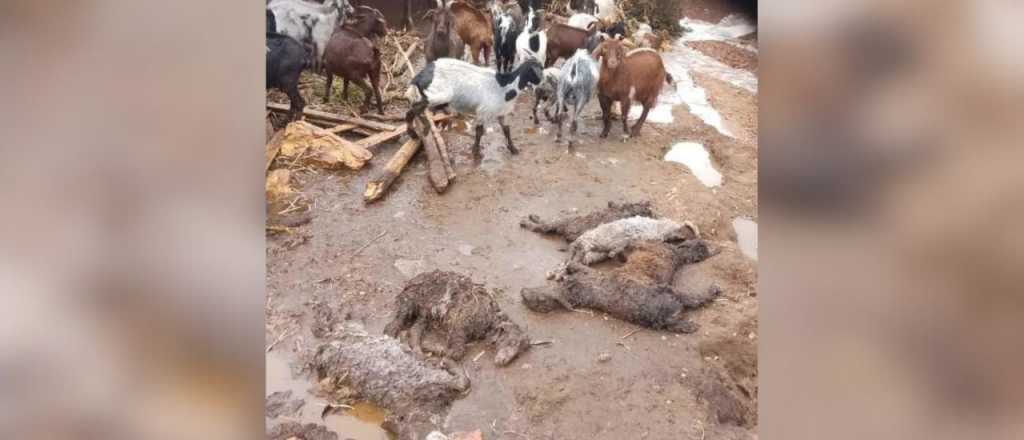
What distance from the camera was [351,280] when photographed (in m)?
2.32

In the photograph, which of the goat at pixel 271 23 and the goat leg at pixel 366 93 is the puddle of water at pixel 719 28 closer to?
the goat leg at pixel 366 93

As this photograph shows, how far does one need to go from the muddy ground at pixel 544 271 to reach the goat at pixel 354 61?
103mm

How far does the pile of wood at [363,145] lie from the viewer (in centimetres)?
235

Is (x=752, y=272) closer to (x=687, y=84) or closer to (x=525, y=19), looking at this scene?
(x=687, y=84)

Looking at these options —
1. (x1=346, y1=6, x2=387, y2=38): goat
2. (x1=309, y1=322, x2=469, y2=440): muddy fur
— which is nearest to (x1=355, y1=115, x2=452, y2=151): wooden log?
(x1=346, y1=6, x2=387, y2=38): goat

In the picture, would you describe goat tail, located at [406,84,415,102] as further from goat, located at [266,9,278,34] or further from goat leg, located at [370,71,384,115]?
goat, located at [266,9,278,34]

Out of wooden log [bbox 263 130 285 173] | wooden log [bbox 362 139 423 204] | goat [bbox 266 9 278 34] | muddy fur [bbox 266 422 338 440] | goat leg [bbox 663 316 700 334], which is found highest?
goat [bbox 266 9 278 34]

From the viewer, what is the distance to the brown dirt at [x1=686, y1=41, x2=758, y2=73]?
90.7 inches

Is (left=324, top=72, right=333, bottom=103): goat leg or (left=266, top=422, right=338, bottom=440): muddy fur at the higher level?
(left=324, top=72, right=333, bottom=103): goat leg

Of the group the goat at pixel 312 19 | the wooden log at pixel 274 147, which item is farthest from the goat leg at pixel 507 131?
the wooden log at pixel 274 147

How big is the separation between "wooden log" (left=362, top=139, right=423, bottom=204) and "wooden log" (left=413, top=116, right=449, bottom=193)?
4 centimetres
